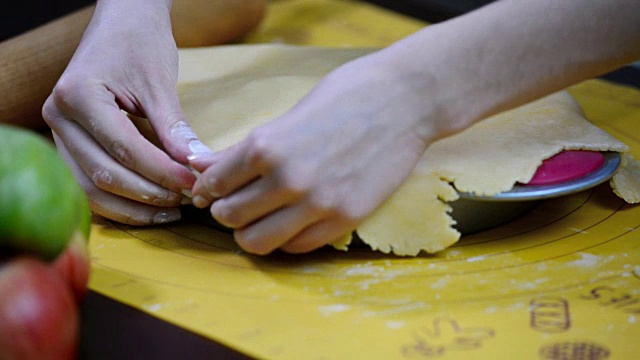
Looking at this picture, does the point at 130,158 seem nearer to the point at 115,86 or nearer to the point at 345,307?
the point at 115,86

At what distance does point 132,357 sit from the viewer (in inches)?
32.3

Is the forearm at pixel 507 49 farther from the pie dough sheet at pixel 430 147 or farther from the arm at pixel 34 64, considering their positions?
the arm at pixel 34 64

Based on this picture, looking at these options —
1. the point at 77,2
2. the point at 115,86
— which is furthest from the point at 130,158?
the point at 77,2

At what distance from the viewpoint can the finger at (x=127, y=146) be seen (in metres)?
1.04

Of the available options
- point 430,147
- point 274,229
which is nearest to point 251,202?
point 274,229

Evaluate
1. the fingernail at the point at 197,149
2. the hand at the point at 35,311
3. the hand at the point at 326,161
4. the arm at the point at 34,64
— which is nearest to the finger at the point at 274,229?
the hand at the point at 326,161

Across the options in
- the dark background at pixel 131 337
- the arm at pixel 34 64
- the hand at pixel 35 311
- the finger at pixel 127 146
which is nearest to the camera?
the hand at pixel 35 311

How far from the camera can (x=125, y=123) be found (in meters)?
1.07

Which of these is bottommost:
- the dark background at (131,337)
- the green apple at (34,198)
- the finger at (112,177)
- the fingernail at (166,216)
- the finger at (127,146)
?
the fingernail at (166,216)

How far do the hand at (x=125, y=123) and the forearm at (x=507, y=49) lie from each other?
1.07 feet

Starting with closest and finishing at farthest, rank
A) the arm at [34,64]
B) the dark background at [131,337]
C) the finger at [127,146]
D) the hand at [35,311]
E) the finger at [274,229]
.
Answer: the hand at [35,311], the dark background at [131,337], the finger at [274,229], the finger at [127,146], the arm at [34,64]

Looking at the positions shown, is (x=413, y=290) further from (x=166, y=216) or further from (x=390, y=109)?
(x=166, y=216)

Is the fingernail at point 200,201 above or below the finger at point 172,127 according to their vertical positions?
below

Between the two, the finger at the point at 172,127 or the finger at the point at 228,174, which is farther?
the finger at the point at 172,127
